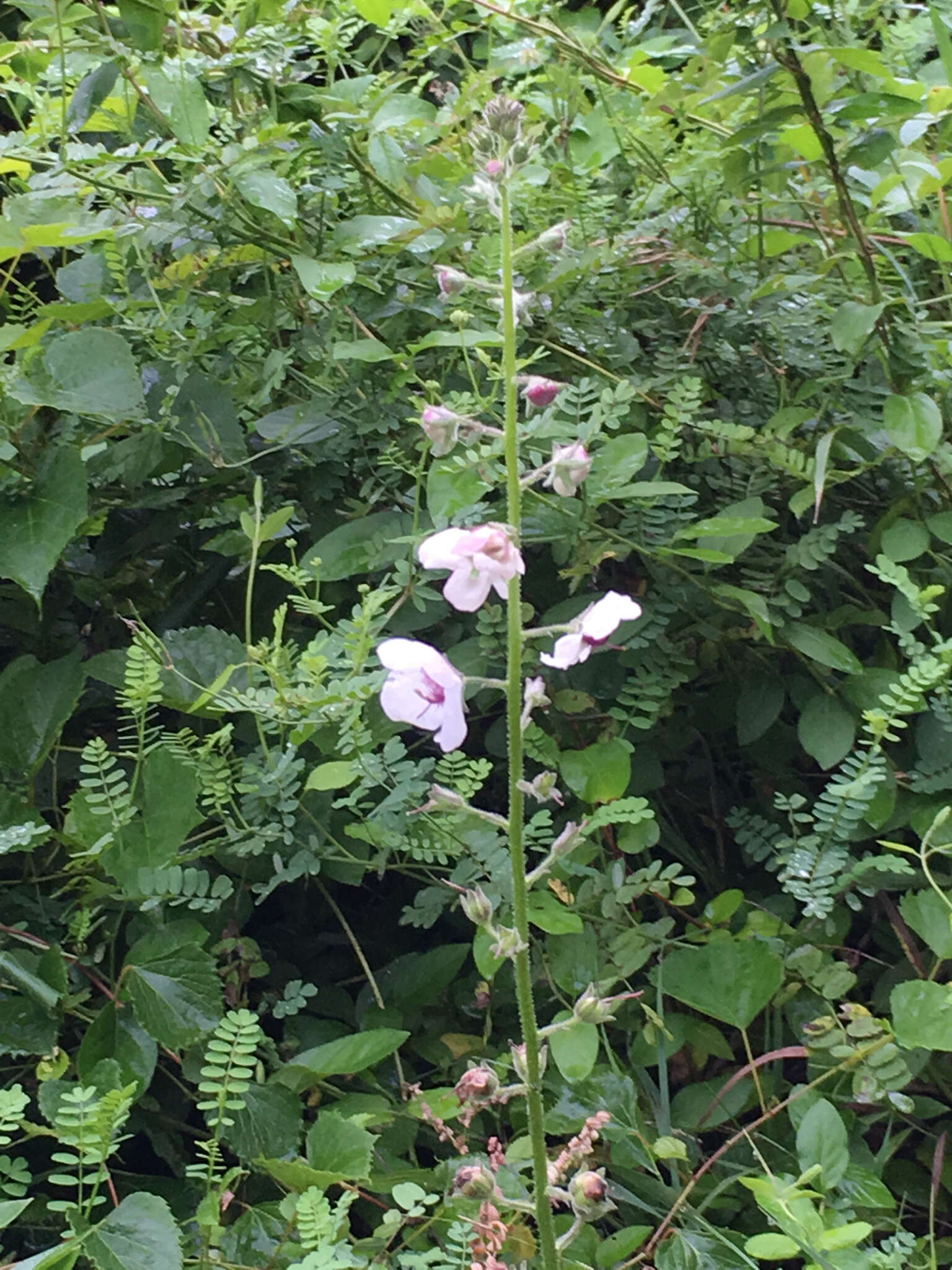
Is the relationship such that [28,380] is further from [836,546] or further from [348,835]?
[836,546]

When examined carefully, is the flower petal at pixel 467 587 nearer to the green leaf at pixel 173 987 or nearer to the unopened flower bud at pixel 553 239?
the unopened flower bud at pixel 553 239

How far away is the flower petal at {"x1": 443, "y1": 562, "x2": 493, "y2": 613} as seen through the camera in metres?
0.62

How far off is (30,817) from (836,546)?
0.82 m

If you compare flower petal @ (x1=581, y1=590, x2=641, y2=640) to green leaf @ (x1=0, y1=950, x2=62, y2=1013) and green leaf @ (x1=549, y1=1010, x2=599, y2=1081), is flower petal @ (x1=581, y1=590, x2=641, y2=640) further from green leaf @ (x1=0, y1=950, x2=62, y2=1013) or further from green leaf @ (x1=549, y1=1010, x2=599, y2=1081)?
green leaf @ (x1=0, y1=950, x2=62, y2=1013)

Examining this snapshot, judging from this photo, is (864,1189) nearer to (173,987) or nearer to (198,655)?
(173,987)

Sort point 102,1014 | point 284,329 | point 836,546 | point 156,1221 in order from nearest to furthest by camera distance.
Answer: point 156,1221 → point 102,1014 → point 836,546 → point 284,329

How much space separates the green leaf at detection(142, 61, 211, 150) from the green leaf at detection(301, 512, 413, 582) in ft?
1.26

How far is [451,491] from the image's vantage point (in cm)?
92

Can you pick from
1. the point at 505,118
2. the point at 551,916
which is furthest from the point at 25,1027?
the point at 505,118

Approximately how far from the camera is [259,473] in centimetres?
115

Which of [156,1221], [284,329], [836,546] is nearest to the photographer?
[156,1221]

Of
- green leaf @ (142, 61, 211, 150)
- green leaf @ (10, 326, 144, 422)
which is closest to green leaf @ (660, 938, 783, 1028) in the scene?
green leaf @ (10, 326, 144, 422)

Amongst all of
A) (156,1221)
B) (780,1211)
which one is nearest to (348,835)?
(156,1221)

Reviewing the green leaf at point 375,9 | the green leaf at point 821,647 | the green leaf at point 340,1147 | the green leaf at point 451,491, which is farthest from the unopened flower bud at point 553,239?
the green leaf at point 340,1147
